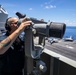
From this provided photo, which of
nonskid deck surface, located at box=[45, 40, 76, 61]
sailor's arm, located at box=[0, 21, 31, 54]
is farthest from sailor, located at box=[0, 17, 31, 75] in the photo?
nonskid deck surface, located at box=[45, 40, 76, 61]

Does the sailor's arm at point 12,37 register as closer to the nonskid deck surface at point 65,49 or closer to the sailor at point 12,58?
the sailor at point 12,58

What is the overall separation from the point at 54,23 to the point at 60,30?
121 mm

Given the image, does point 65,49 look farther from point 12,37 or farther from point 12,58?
point 12,37

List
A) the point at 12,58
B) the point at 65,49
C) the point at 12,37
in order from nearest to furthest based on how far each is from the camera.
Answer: the point at 12,37 → the point at 12,58 → the point at 65,49

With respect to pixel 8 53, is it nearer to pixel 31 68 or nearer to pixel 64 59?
pixel 31 68

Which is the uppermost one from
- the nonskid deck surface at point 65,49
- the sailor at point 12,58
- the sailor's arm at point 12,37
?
the sailor's arm at point 12,37


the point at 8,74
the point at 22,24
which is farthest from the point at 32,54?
the point at 8,74

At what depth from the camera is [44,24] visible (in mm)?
2418

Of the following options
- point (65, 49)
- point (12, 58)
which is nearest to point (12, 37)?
point (12, 58)

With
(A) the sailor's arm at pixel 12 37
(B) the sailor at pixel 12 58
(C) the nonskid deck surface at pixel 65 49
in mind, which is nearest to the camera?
(A) the sailor's arm at pixel 12 37

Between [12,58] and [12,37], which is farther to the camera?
[12,58]

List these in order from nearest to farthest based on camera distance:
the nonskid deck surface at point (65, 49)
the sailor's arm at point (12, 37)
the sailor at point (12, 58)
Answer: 1. the sailor's arm at point (12, 37)
2. the sailor at point (12, 58)
3. the nonskid deck surface at point (65, 49)

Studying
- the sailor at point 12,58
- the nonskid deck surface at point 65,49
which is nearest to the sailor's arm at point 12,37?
the sailor at point 12,58

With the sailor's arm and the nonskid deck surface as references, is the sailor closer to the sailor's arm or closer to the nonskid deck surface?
the sailor's arm
